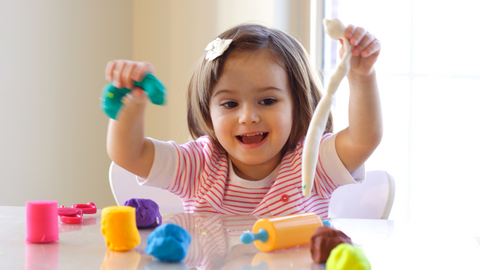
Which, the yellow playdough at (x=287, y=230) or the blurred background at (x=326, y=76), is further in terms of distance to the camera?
the blurred background at (x=326, y=76)

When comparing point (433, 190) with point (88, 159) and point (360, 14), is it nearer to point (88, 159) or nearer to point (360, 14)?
point (360, 14)

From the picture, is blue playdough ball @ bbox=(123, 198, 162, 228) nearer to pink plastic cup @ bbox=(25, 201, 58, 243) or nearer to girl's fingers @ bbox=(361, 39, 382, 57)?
pink plastic cup @ bbox=(25, 201, 58, 243)

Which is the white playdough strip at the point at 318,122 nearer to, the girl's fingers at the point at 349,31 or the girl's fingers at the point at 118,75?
the girl's fingers at the point at 349,31

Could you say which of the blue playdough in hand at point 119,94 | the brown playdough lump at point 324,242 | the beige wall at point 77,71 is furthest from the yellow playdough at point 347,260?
the beige wall at point 77,71

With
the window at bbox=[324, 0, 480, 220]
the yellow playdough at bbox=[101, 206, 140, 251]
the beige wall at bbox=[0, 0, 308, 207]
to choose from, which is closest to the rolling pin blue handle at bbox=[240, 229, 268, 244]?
the yellow playdough at bbox=[101, 206, 140, 251]

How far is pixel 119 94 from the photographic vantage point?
0.54m

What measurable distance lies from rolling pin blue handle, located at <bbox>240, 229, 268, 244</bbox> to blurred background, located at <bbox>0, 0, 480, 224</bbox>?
109 centimetres

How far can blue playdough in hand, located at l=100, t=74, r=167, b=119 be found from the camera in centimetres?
49

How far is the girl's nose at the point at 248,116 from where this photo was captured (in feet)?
2.65

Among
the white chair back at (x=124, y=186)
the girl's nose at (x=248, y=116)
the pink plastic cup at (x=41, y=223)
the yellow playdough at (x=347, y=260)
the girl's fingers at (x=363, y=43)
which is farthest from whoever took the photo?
the white chair back at (x=124, y=186)

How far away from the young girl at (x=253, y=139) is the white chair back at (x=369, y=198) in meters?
0.04

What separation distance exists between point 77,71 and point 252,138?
32.9 inches

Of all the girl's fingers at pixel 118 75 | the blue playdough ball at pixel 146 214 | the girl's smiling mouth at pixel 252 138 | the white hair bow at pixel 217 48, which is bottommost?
the blue playdough ball at pixel 146 214

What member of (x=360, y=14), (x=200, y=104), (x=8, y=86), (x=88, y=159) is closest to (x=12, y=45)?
(x=8, y=86)
